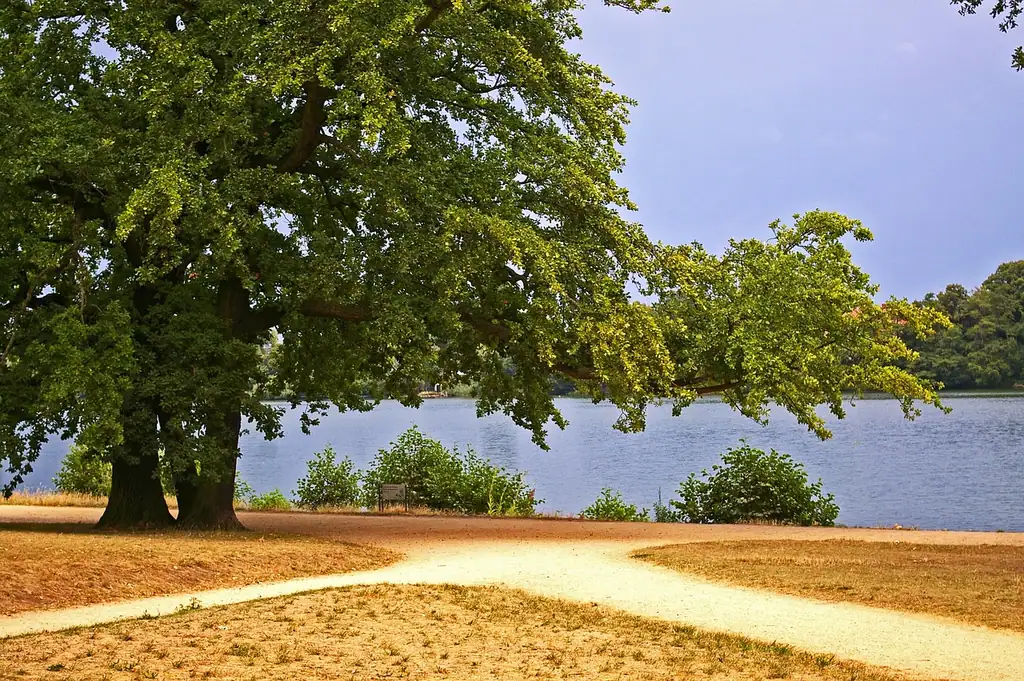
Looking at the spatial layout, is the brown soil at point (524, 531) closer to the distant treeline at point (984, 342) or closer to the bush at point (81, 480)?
the bush at point (81, 480)

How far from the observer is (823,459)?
51312 millimetres

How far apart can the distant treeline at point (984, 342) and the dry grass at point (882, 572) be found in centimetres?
6932

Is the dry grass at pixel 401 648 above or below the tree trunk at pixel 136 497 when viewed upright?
below

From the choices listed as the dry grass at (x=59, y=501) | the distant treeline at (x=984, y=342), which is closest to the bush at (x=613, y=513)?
the dry grass at (x=59, y=501)

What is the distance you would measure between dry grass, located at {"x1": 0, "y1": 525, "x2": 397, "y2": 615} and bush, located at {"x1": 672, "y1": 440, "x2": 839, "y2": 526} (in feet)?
33.6

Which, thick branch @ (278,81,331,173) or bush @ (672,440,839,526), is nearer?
thick branch @ (278,81,331,173)

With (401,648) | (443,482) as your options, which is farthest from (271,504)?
(401,648)

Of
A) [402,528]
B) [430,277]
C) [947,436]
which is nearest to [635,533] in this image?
[402,528]

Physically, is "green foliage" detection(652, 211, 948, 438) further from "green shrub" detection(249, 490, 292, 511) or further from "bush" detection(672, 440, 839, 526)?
"green shrub" detection(249, 490, 292, 511)

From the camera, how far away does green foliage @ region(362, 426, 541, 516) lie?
85.7ft

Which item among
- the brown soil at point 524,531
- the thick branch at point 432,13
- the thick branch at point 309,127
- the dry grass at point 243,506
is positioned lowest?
the brown soil at point 524,531

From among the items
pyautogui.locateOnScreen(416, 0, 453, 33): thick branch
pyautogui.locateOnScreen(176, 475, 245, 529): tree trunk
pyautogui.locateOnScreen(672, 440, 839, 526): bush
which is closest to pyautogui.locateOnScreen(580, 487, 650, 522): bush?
pyautogui.locateOnScreen(672, 440, 839, 526): bush

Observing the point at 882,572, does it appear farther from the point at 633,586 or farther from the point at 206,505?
the point at 206,505

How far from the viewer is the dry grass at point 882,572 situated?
38.7 feet
